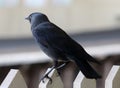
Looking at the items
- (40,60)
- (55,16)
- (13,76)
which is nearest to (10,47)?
(40,60)

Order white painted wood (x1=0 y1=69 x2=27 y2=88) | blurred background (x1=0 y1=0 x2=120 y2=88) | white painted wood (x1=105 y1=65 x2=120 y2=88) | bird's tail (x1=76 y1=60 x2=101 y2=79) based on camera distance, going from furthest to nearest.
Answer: blurred background (x1=0 y1=0 x2=120 y2=88)
white painted wood (x1=105 y1=65 x2=120 y2=88)
white painted wood (x1=0 y1=69 x2=27 y2=88)
bird's tail (x1=76 y1=60 x2=101 y2=79)

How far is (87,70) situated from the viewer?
3.77 feet

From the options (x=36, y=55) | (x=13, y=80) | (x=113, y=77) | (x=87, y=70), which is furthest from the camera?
(x=36, y=55)

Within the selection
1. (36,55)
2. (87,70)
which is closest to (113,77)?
(87,70)

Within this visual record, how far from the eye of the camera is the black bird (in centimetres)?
116

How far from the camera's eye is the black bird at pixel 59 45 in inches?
45.5

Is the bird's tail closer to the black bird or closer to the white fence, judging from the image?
the black bird

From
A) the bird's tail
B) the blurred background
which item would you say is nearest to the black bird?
the bird's tail

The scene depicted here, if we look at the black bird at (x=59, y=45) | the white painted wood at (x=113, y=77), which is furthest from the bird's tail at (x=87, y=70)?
the white painted wood at (x=113, y=77)

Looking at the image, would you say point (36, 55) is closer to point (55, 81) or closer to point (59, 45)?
point (55, 81)

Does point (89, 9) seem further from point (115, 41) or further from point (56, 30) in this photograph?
point (56, 30)

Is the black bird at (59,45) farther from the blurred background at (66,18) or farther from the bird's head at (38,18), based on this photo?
the blurred background at (66,18)

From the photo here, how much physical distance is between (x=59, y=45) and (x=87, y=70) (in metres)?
Answer: 0.10

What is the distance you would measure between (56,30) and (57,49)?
0.05 m
